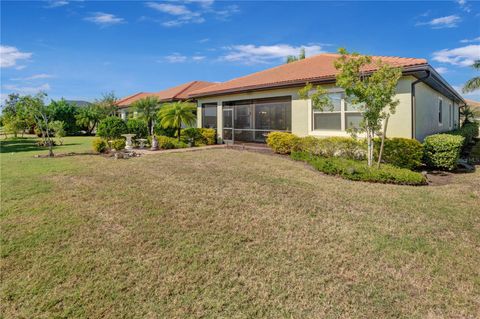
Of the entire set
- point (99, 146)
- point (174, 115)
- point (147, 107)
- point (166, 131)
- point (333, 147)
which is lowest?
point (333, 147)

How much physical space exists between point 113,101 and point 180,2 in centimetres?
2813

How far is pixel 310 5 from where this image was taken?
13117 mm

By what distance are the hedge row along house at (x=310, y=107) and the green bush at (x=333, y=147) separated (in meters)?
0.62

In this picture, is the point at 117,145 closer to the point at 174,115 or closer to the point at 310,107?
the point at 174,115

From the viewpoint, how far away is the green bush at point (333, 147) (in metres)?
11.4

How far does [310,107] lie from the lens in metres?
14.0

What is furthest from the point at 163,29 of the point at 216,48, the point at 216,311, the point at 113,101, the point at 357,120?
the point at 113,101

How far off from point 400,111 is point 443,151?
2070mm

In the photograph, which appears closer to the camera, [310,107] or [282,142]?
[282,142]

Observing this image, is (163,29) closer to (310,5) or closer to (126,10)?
(126,10)

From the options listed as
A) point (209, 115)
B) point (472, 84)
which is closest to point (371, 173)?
point (209, 115)

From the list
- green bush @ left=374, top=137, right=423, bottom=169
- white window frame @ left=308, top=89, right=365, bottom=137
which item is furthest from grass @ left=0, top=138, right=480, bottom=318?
white window frame @ left=308, top=89, right=365, bottom=137

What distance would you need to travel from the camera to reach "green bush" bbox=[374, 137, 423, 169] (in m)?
10.1

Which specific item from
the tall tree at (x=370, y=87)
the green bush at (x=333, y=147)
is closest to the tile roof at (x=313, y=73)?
the tall tree at (x=370, y=87)
